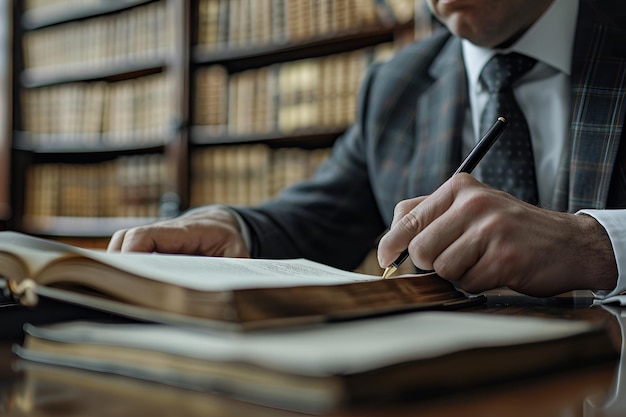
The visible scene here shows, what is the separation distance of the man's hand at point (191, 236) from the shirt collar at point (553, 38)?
0.56 meters

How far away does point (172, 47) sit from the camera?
2.81 m

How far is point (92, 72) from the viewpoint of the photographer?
10.2 ft

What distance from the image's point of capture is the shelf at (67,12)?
3.03 meters

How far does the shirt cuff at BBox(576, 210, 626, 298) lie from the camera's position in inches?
29.0

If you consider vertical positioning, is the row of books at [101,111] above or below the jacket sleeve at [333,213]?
above

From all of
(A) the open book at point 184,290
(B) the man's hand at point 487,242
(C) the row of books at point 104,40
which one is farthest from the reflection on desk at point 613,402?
(C) the row of books at point 104,40

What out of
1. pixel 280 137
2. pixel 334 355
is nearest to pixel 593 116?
pixel 334 355

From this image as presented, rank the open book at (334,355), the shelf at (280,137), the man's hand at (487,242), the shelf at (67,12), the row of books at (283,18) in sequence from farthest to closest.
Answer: the shelf at (67,12), the shelf at (280,137), the row of books at (283,18), the man's hand at (487,242), the open book at (334,355)

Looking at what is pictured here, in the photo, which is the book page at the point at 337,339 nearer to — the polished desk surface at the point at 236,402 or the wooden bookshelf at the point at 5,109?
the polished desk surface at the point at 236,402

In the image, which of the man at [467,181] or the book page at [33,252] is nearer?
the book page at [33,252]

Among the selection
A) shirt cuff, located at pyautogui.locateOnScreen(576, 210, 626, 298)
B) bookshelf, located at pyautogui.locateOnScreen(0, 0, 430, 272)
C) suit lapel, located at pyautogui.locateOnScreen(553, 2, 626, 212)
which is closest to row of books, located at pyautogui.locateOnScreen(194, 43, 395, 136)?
bookshelf, located at pyautogui.locateOnScreen(0, 0, 430, 272)

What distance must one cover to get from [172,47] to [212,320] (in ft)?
8.49

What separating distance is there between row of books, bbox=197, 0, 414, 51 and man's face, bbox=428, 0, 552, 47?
39.3 inches

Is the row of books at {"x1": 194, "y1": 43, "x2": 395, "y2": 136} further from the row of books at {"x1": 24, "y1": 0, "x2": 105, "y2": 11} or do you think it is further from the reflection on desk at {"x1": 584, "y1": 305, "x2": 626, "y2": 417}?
the reflection on desk at {"x1": 584, "y1": 305, "x2": 626, "y2": 417}
